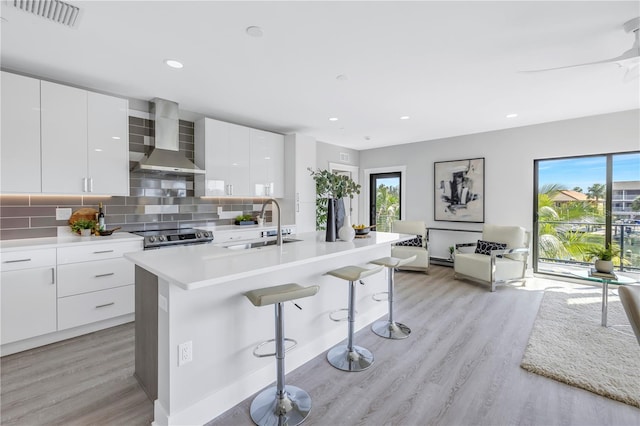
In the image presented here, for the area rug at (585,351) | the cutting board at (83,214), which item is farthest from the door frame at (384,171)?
the cutting board at (83,214)

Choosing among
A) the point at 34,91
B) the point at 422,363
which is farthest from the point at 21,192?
the point at 422,363

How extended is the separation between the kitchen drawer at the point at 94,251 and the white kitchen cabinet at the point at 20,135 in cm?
66

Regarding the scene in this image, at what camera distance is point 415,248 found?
17.7 ft

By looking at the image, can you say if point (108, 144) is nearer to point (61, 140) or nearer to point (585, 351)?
point (61, 140)

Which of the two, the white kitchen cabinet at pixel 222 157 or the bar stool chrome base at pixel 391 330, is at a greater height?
the white kitchen cabinet at pixel 222 157

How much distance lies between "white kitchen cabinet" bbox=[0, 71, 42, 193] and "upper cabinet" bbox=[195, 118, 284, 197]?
5.47ft

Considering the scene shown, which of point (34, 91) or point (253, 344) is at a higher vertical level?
point (34, 91)

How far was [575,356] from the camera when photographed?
2.49 m

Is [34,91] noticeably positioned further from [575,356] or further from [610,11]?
[575,356]

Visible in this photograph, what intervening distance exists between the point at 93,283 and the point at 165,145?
176 centimetres

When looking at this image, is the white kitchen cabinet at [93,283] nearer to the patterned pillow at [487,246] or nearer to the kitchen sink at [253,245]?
the kitchen sink at [253,245]

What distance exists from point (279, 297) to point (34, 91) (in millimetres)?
3045

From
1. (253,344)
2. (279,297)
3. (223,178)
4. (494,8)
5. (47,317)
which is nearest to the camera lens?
(279,297)

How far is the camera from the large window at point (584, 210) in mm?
4270
